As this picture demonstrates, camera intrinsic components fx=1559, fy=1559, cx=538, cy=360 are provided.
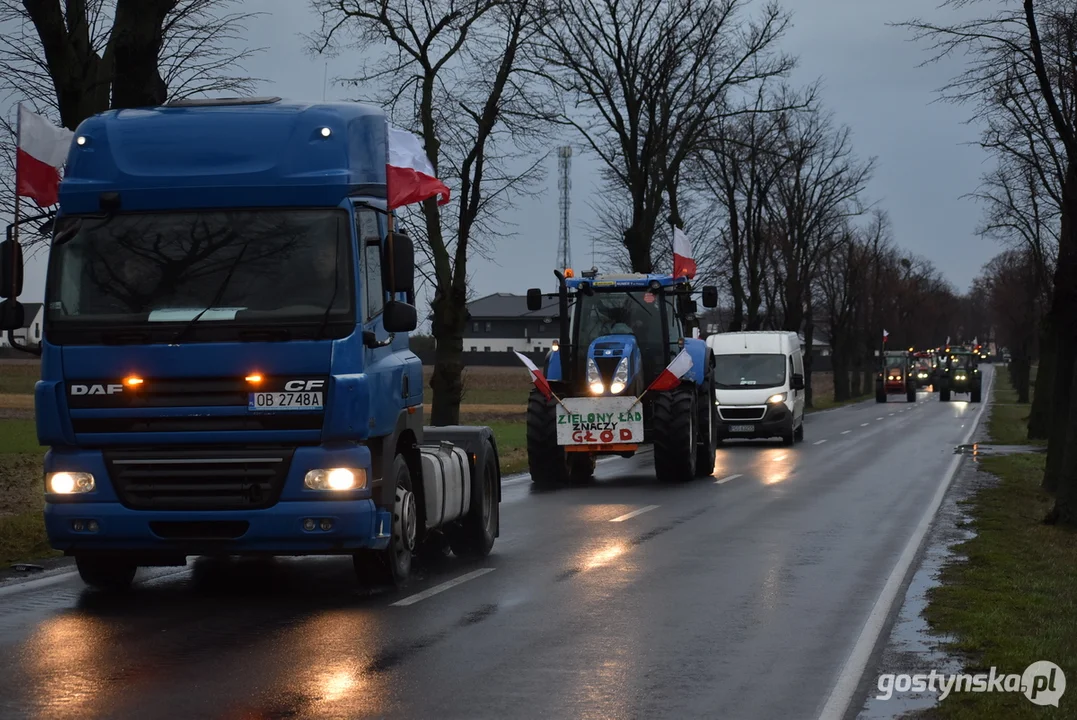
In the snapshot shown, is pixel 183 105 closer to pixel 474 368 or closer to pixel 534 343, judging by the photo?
pixel 474 368

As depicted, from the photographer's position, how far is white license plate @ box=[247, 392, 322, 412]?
1031 centimetres

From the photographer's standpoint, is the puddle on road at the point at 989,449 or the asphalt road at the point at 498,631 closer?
the asphalt road at the point at 498,631

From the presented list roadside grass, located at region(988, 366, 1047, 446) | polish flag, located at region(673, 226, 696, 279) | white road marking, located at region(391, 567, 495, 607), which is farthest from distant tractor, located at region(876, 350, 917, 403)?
white road marking, located at region(391, 567, 495, 607)

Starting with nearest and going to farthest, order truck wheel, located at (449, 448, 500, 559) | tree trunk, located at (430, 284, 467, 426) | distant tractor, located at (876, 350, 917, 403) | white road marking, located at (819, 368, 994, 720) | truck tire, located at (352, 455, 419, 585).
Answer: white road marking, located at (819, 368, 994, 720) → truck tire, located at (352, 455, 419, 585) → truck wheel, located at (449, 448, 500, 559) → tree trunk, located at (430, 284, 467, 426) → distant tractor, located at (876, 350, 917, 403)

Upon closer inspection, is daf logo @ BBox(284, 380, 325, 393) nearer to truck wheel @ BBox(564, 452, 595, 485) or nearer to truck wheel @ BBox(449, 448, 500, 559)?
truck wheel @ BBox(449, 448, 500, 559)

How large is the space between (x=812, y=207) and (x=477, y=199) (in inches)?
1568

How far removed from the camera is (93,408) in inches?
410

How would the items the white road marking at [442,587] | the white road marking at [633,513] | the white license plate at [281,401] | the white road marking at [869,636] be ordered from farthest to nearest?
the white road marking at [633,513], the white road marking at [442,587], the white license plate at [281,401], the white road marking at [869,636]

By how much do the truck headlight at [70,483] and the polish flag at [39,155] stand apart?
378 cm

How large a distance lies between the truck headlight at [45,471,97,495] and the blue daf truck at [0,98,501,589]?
0.02 meters

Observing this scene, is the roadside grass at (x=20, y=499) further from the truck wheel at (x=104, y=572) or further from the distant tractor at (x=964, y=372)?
the distant tractor at (x=964, y=372)

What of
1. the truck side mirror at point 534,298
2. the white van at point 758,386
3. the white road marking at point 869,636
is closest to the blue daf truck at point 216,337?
the white road marking at point 869,636

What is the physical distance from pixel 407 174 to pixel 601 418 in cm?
1143

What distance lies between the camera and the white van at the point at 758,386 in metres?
36.1
